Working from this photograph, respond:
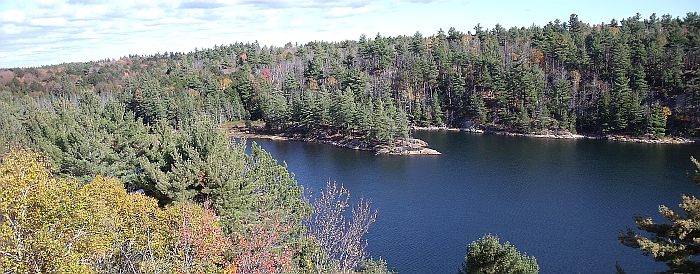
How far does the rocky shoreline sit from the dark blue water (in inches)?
81.7

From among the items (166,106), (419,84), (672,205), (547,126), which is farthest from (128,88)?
(672,205)

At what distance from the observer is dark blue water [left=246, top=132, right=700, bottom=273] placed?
26.2 meters

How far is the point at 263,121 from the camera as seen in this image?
251ft

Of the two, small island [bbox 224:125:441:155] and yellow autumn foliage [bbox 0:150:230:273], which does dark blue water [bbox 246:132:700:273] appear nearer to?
small island [bbox 224:125:441:155]

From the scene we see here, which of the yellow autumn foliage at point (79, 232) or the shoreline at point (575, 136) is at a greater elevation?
the yellow autumn foliage at point (79, 232)

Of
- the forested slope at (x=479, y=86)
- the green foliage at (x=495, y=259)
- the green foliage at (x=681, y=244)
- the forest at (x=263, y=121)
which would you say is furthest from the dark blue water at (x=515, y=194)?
the green foliage at (x=681, y=244)

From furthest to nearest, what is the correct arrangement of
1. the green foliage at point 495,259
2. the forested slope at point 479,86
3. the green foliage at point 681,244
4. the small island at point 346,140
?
1. the forested slope at point 479,86
2. the small island at point 346,140
3. the green foliage at point 495,259
4. the green foliage at point 681,244

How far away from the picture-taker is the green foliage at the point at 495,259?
17156mm

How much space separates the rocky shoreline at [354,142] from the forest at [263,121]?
1073 millimetres

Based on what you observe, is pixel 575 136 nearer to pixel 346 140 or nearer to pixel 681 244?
pixel 346 140

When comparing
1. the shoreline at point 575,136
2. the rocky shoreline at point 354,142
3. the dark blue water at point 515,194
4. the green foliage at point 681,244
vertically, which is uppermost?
the green foliage at point 681,244

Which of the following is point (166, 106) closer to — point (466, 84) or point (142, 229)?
point (466, 84)

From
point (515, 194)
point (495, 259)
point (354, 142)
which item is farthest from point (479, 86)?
point (495, 259)

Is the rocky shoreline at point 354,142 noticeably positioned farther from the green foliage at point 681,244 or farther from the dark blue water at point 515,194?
the green foliage at point 681,244
